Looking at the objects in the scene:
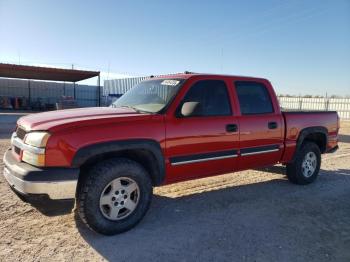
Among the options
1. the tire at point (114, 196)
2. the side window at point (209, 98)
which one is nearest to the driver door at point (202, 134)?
the side window at point (209, 98)

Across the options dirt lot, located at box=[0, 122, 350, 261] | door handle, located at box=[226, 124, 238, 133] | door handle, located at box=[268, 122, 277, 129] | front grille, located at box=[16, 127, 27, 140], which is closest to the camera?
dirt lot, located at box=[0, 122, 350, 261]

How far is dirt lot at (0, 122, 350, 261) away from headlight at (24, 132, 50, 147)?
1.09 meters

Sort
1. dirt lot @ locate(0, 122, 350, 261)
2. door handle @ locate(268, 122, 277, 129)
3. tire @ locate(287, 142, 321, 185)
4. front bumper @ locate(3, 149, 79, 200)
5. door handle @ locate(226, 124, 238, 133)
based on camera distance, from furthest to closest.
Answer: tire @ locate(287, 142, 321, 185), door handle @ locate(268, 122, 277, 129), door handle @ locate(226, 124, 238, 133), dirt lot @ locate(0, 122, 350, 261), front bumper @ locate(3, 149, 79, 200)

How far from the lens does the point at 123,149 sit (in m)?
4.15

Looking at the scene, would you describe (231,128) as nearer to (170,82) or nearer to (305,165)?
(170,82)

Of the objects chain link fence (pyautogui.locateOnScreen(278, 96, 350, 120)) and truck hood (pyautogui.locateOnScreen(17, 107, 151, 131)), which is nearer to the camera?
truck hood (pyautogui.locateOnScreen(17, 107, 151, 131))

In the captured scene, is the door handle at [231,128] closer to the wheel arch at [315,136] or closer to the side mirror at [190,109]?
the side mirror at [190,109]

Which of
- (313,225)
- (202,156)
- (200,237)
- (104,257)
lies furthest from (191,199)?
(104,257)

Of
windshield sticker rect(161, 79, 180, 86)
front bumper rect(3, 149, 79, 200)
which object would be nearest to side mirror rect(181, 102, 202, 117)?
windshield sticker rect(161, 79, 180, 86)

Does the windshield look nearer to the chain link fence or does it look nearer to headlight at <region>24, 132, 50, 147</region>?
headlight at <region>24, 132, 50, 147</region>

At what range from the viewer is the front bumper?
365cm

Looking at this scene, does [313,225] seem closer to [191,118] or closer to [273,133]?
[273,133]

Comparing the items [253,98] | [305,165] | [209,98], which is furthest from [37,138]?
[305,165]

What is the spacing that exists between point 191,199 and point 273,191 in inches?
66.1
